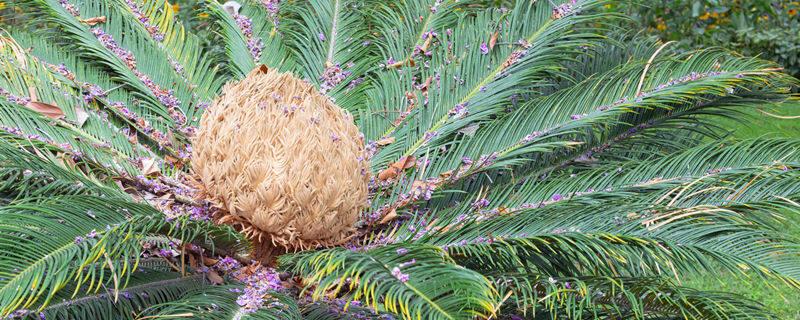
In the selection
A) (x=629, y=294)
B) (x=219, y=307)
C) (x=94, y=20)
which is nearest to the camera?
(x=629, y=294)

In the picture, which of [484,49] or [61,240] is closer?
[61,240]

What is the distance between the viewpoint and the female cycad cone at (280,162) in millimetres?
2801

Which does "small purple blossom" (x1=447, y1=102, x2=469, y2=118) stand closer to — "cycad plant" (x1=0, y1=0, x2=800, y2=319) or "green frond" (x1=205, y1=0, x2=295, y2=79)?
"cycad plant" (x1=0, y1=0, x2=800, y2=319)

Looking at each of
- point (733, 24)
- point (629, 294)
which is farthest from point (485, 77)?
point (733, 24)

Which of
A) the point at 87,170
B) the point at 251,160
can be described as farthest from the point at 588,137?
the point at 87,170

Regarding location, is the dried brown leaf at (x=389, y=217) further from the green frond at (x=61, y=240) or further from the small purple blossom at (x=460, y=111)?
the green frond at (x=61, y=240)

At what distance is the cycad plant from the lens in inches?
98.3

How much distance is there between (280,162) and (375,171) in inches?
32.2

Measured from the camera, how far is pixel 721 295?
2.76 meters

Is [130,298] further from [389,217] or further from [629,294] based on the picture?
[629,294]

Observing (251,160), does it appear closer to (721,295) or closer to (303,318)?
(303,318)

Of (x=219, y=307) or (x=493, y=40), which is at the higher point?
(x=493, y=40)

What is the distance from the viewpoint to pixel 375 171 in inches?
140

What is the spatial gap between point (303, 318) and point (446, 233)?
513 mm
